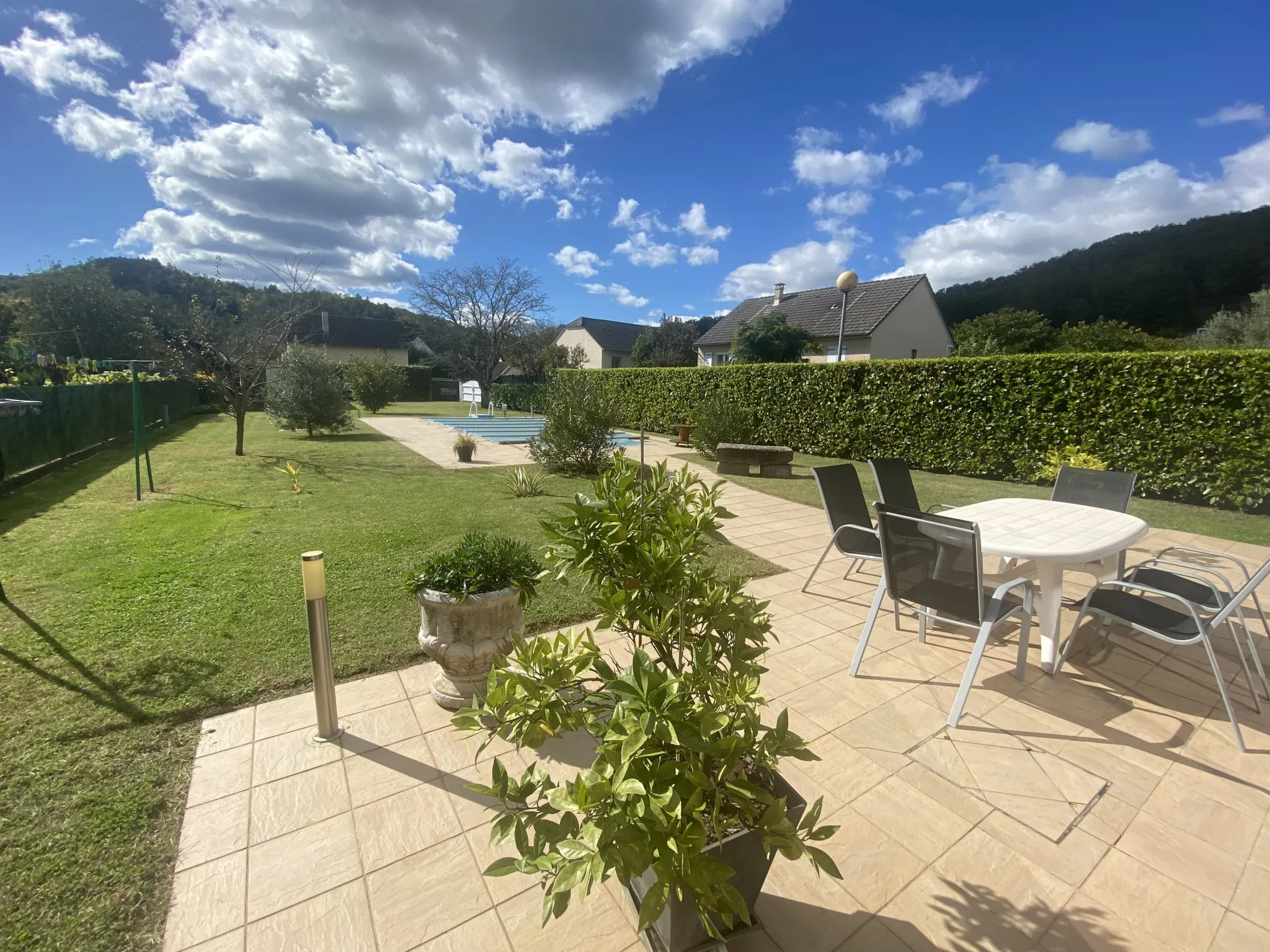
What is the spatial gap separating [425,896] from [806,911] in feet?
3.87

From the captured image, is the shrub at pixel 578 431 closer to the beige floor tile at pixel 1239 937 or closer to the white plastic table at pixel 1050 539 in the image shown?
the white plastic table at pixel 1050 539

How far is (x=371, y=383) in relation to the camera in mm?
21453

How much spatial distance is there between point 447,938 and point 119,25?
29.0 ft

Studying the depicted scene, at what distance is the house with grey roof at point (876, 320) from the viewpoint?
2347 centimetres

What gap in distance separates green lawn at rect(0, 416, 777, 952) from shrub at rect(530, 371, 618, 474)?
5.55ft

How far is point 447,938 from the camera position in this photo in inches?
57.9

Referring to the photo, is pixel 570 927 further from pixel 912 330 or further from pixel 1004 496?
pixel 912 330

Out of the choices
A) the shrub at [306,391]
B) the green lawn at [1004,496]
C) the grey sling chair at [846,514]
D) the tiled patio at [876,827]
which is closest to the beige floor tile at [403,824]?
the tiled patio at [876,827]

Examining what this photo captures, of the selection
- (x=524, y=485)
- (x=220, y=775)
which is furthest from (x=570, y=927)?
(x=524, y=485)

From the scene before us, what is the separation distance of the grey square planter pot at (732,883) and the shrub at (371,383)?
75.4 ft

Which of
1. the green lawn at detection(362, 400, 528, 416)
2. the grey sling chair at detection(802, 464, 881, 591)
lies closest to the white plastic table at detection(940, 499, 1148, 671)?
the grey sling chair at detection(802, 464, 881, 591)

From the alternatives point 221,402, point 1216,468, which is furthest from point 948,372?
point 221,402

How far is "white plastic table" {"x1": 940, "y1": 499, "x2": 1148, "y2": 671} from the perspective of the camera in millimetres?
2666

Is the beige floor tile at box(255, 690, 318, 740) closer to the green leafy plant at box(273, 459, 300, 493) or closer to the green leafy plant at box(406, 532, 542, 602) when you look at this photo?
the green leafy plant at box(406, 532, 542, 602)
